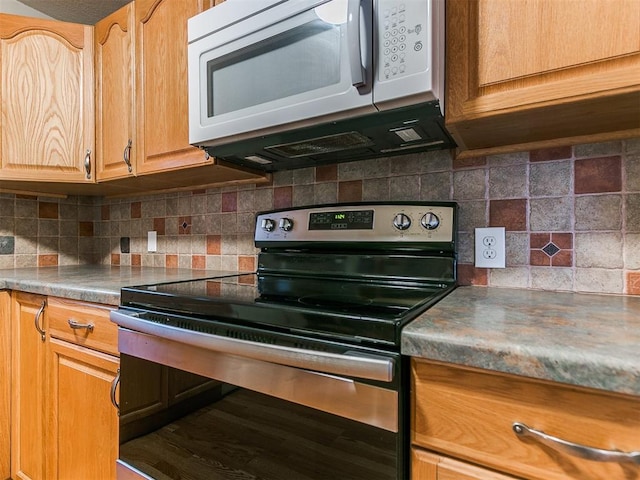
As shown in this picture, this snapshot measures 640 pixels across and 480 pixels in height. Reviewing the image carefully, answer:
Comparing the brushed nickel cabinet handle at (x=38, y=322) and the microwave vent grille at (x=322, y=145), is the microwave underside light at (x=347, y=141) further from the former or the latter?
the brushed nickel cabinet handle at (x=38, y=322)

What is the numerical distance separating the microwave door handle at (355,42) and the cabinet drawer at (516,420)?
2.07 ft

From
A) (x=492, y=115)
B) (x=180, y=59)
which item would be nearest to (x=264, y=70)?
(x=180, y=59)

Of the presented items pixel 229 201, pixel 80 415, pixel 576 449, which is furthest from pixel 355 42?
pixel 80 415


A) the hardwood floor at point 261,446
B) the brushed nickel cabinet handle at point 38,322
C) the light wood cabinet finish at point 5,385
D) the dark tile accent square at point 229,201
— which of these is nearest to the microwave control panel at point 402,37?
the hardwood floor at point 261,446

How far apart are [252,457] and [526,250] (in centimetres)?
90

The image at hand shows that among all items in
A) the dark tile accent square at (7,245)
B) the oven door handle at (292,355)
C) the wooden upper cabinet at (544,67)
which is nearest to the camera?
the oven door handle at (292,355)

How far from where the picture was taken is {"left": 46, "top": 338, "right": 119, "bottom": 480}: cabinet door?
42.3 inches

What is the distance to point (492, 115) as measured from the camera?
0.80 m

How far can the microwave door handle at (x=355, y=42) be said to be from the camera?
81cm

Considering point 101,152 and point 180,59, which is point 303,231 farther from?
point 101,152

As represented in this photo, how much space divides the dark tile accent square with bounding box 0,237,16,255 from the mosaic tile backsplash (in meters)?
0.84

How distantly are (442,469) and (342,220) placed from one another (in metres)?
0.78

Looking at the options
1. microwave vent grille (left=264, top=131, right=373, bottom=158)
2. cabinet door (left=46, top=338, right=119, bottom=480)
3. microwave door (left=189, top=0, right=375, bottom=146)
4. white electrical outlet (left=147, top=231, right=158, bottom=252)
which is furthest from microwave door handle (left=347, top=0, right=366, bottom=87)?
white electrical outlet (left=147, top=231, right=158, bottom=252)

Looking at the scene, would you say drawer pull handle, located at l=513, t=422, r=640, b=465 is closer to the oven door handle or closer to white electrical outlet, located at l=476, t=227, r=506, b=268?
the oven door handle
